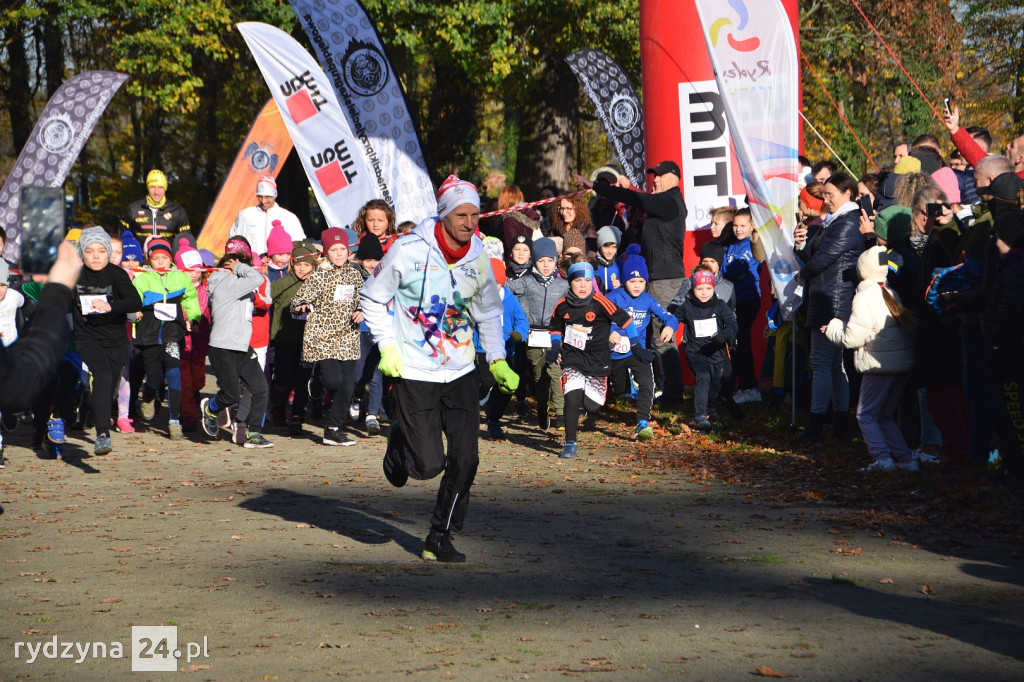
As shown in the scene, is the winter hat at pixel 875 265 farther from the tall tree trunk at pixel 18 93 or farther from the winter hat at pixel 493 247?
the tall tree trunk at pixel 18 93

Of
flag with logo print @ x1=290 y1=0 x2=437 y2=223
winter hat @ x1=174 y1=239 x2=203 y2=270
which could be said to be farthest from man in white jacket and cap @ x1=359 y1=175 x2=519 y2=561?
flag with logo print @ x1=290 y1=0 x2=437 y2=223

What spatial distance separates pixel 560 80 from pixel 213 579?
18250 millimetres

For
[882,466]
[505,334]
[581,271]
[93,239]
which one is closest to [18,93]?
[93,239]

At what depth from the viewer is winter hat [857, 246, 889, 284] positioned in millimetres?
9305

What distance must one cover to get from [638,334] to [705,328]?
2.24 feet

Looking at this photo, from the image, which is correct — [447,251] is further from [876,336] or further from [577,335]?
[577,335]

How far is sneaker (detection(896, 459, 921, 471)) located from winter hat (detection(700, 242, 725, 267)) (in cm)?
447

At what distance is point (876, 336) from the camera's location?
9219 mm

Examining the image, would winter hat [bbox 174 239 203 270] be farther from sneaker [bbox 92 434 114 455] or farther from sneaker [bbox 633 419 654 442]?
sneaker [bbox 633 419 654 442]

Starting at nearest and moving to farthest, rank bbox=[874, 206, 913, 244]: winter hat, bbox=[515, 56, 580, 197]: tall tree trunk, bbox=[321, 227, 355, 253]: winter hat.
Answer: bbox=[874, 206, 913, 244]: winter hat
bbox=[321, 227, 355, 253]: winter hat
bbox=[515, 56, 580, 197]: tall tree trunk

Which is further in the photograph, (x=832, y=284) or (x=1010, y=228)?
(x=832, y=284)

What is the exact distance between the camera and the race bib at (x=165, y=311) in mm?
12055

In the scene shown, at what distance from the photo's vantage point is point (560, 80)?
2331cm

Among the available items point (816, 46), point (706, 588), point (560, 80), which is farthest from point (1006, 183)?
point (816, 46)
